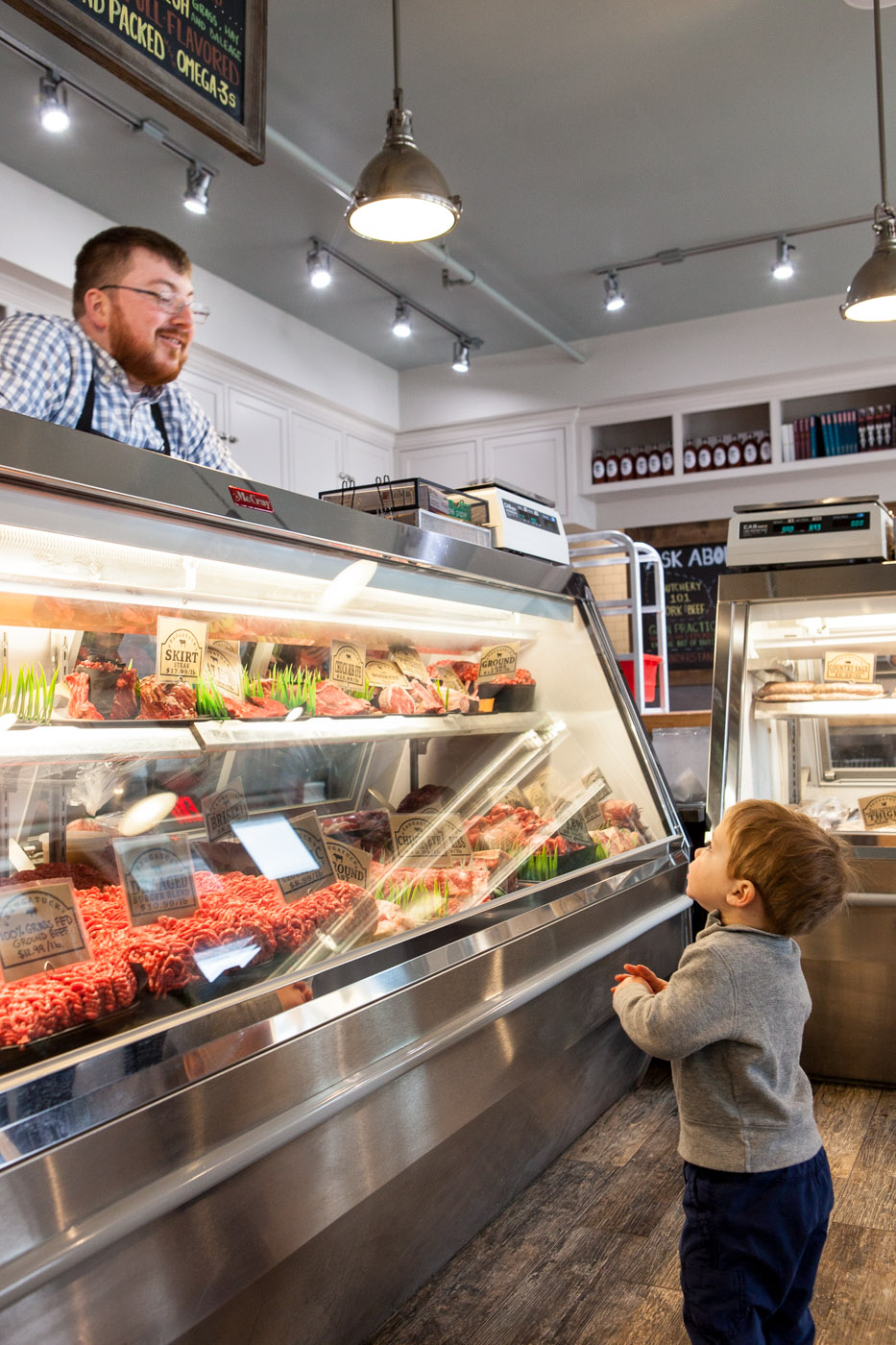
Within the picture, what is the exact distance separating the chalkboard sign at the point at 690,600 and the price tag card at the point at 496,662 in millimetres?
4702

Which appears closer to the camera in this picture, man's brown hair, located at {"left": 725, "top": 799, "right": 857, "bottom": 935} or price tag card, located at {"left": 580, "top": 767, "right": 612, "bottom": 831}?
man's brown hair, located at {"left": 725, "top": 799, "right": 857, "bottom": 935}

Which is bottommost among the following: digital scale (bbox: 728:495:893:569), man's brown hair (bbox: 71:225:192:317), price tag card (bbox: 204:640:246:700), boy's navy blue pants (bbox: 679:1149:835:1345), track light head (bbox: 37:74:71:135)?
boy's navy blue pants (bbox: 679:1149:835:1345)

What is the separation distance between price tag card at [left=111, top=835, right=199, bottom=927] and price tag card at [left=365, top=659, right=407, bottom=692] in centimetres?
70

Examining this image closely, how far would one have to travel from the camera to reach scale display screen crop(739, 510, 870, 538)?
Answer: 3402mm

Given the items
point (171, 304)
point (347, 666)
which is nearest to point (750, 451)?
point (347, 666)

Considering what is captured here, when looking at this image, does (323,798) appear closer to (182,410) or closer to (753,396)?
(182,410)

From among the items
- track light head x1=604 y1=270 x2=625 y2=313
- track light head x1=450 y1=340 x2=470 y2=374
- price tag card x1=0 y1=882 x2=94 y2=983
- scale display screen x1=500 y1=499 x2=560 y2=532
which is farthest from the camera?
track light head x1=450 y1=340 x2=470 y2=374

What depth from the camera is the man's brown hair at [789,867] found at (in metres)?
1.66

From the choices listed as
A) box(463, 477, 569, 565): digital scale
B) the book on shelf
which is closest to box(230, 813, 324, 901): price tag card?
box(463, 477, 569, 565): digital scale

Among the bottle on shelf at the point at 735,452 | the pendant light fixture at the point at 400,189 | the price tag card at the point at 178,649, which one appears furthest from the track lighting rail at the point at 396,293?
the price tag card at the point at 178,649

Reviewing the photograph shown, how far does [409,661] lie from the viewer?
2516 mm

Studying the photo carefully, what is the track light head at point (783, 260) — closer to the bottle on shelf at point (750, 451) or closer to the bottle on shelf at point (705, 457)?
the bottle on shelf at point (750, 451)

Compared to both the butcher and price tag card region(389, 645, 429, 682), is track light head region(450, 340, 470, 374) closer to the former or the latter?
price tag card region(389, 645, 429, 682)

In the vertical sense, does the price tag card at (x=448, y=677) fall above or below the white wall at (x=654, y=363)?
below
